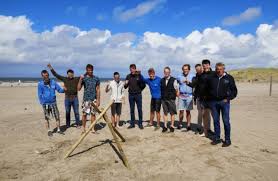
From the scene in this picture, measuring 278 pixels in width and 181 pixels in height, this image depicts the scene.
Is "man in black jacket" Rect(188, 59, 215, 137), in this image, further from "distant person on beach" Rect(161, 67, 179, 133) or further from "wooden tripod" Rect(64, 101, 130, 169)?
"wooden tripod" Rect(64, 101, 130, 169)

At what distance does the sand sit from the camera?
5645 millimetres

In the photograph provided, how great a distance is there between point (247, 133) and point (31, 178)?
6711mm

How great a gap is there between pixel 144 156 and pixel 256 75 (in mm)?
52085

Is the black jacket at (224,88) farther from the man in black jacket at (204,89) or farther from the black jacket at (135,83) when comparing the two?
the black jacket at (135,83)

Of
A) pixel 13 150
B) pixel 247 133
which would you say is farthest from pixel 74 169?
pixel 247 133

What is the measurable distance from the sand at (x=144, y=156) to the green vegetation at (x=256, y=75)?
4468cm

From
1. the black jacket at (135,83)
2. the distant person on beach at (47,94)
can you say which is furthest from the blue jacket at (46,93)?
the black jacket at (135,83)

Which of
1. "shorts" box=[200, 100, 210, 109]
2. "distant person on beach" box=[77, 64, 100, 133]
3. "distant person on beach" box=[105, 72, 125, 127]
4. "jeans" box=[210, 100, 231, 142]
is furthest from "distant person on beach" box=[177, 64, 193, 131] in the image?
"distant person on beach" box=[77, 64, 100, 133]

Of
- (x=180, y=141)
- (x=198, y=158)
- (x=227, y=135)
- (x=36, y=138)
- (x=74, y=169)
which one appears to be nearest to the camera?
(x=74, y=169)

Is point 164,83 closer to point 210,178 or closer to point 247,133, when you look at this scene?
point 247,133

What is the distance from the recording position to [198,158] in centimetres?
654

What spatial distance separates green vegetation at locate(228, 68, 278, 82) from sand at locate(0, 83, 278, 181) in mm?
44677

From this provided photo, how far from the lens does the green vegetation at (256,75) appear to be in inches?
1999

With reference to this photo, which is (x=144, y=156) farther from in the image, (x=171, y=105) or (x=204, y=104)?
(x=171, y=105)
